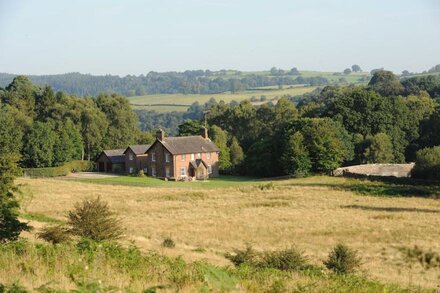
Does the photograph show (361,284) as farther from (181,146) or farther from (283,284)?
(181,146)

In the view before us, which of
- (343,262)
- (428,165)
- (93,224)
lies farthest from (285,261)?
(428,165)

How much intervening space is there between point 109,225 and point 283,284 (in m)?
10.3

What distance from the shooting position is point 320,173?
64.2m

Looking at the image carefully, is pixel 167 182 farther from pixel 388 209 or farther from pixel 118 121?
pixel 388 209

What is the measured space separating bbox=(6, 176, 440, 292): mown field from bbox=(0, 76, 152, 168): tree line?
11500mm

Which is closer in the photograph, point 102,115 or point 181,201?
point 181,201

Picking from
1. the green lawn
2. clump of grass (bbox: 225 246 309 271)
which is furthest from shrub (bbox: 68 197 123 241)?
the green lawn

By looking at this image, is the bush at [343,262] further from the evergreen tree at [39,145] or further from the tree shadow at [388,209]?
the evergreen tree at [39,145]

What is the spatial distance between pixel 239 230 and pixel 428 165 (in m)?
29.6

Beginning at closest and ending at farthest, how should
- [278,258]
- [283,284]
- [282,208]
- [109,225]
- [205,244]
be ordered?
[283,284] < [278,258] < [109,225] < [205,244] < [282,208]

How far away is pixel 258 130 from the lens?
8162cm

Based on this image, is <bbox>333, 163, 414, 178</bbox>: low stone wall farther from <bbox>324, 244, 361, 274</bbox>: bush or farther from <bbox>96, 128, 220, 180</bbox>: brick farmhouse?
<bbox>324, 244, 361, 274</bbox>: bush

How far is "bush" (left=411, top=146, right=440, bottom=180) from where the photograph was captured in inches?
2146

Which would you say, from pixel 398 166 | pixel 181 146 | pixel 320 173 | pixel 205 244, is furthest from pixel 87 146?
pixel 205 244
